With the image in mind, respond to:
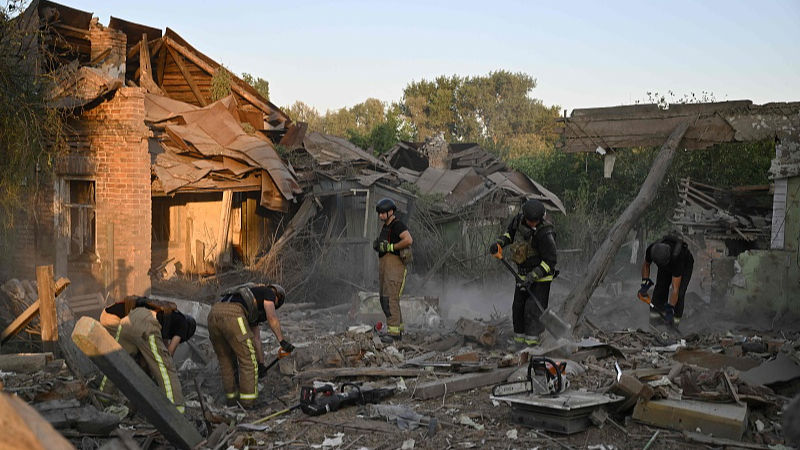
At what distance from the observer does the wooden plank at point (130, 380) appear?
579 cm

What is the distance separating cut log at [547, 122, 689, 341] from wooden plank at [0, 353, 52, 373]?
258 inches

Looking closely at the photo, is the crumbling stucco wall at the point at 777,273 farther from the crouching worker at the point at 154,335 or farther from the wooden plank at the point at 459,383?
the crouching worker at the point at 154,335

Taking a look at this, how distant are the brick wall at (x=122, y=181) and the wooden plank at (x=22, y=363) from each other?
179 inches

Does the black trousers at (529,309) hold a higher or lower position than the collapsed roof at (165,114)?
lower

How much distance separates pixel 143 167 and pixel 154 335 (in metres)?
6.24

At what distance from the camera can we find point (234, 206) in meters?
16.0

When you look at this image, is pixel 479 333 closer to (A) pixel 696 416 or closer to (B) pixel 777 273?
(A) pixel 696 416

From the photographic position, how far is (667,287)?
11.1 meters

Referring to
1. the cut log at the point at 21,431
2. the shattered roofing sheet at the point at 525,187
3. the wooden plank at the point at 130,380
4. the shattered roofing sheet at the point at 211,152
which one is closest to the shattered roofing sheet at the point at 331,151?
the shattered roofing sheet at the point at 211,152

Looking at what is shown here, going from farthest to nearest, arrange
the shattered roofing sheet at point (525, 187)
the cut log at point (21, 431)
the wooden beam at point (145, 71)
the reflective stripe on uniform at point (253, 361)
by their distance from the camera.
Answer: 1. the shattered roofing sheet at point (525, 187)
2. the wooden beam at point (145, 71)
3. the reflective stripe on uniform at point (253, 361)
4. the cut log at point (21, 431)

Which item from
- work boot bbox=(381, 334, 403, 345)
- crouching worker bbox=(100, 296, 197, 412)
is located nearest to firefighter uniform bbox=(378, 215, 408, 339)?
work boot bbox=(381, 334, 403, 345)

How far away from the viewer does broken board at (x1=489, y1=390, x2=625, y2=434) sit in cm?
591

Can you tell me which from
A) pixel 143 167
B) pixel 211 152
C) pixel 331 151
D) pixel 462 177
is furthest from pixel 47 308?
pixel 462 177

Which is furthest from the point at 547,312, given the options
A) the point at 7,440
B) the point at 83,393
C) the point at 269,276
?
the point at 7,440
